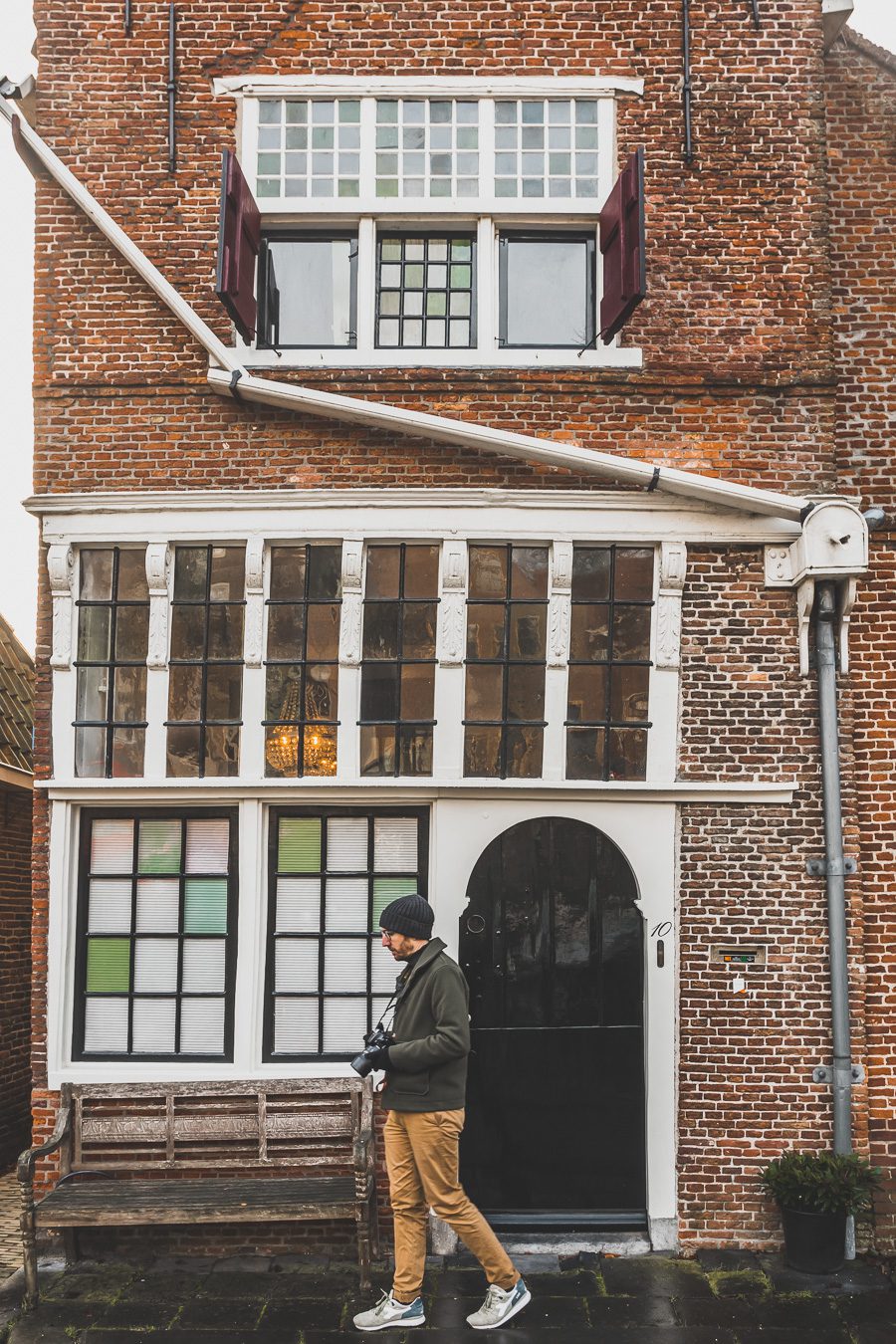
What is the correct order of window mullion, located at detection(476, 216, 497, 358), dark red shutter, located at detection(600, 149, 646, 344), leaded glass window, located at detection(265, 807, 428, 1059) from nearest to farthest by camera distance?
dark red shutter, located at detection(600, 149, 646, 344), leaded glass window, located at detection(265, 807, 428, 1059), window mullion, located at detection(476, 216, 497, 358)

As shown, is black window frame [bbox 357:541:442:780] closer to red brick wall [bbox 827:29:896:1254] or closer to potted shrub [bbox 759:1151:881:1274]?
red brick wall [bbox 827:29:896:1254]

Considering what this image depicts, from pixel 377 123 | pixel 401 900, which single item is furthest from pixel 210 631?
pixel 377 123

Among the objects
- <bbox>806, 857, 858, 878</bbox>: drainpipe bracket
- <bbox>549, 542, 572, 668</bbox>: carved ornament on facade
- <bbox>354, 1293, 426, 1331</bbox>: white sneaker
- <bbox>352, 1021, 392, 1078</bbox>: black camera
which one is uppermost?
<bbox>549, 542, 572, 668</bbox>: carved ornament on facade

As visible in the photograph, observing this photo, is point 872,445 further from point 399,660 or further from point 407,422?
point 399,660

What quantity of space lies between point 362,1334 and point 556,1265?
147cm

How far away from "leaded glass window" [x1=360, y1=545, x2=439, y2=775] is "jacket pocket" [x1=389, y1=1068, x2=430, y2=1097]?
2.18 meters

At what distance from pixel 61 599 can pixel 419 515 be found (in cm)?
258

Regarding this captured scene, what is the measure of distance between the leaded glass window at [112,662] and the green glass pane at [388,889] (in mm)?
1867

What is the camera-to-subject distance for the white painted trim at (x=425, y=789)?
7262mm

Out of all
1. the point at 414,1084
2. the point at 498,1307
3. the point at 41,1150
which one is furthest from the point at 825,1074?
the point at 41,1150

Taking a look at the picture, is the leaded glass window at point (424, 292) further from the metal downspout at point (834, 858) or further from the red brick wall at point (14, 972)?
the red brick wall at point (14, 972)

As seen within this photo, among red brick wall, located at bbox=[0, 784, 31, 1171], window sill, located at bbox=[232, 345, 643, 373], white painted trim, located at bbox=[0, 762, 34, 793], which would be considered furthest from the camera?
red brick wall, located at bbox=[0, 784, 31, 1171]

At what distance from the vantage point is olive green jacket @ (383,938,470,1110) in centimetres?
565

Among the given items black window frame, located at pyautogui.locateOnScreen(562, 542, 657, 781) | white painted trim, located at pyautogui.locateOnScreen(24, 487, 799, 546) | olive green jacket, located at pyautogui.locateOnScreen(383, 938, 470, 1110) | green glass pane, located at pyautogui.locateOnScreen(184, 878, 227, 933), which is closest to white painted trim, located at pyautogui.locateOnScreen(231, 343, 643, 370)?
white painted trim, located at pyautogui.locateOnScreen(24, 487, 799, 546)
